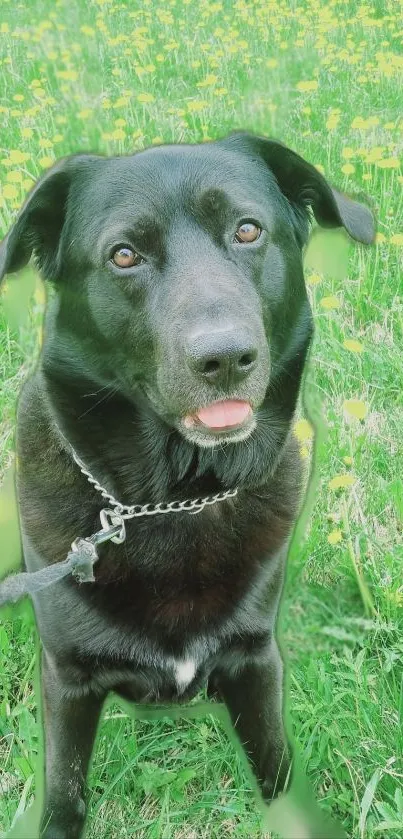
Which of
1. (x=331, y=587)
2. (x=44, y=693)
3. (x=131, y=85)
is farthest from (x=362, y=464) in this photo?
(x=131, y=85)

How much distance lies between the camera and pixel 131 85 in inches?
185

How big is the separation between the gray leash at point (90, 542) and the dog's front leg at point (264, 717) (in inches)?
15.0

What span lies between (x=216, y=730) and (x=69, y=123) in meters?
2.98

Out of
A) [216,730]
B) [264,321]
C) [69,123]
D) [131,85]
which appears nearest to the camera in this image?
[264,321]

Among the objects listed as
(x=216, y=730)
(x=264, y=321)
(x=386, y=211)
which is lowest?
(x=216, y=730)

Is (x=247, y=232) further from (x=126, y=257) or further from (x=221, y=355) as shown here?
(x=221, y=355)

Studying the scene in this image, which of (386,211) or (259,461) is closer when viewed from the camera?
(259,461)

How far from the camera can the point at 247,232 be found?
1732mm

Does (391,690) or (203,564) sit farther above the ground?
(203,564)

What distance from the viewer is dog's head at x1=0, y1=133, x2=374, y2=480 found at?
1.56m

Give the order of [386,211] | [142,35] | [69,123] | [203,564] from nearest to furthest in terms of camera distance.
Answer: [203,564] → [386,211] → [69,123] → [142,35]

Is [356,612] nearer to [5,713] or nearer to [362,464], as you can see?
[362,464]

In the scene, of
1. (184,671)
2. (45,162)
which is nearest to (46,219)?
(184,671)

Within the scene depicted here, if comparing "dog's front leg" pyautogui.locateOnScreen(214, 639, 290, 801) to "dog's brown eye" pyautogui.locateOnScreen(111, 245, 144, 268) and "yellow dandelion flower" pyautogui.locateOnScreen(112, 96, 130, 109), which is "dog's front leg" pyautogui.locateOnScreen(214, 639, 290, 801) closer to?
"dog's brown eye" pyautogui.locateOnScreen(111, 245, 144, 268)
